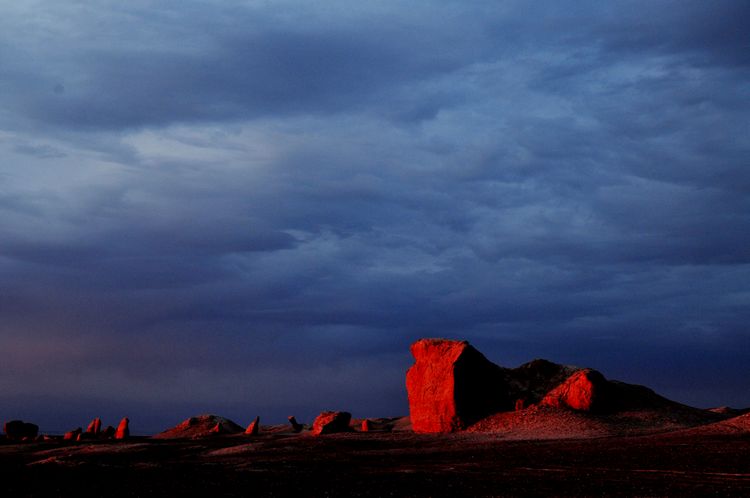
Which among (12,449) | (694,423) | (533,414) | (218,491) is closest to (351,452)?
(533,414)

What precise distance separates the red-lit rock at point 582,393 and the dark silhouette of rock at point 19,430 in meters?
43.4

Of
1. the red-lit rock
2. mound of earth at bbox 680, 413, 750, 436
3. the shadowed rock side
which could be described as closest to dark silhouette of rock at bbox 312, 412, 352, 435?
the shadowed rock side

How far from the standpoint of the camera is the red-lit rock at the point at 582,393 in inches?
1917

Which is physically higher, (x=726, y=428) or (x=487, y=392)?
(x=487, y=392)

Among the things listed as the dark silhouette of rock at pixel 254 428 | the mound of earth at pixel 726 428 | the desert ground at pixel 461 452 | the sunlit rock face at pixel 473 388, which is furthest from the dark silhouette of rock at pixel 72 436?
the mound of earth at pixel 726 428

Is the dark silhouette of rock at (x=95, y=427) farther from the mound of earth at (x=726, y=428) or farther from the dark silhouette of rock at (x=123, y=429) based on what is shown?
the mound of earth at (x=726, y=428)

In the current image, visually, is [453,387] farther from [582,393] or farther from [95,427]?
[95,427]

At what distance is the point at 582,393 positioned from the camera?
4903cm

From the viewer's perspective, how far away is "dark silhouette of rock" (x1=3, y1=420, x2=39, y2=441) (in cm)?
6544

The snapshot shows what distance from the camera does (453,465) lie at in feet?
98.6

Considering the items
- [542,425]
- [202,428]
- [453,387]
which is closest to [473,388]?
[453,387]

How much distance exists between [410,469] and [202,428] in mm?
45610

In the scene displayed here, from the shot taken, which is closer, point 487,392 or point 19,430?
point 487,392

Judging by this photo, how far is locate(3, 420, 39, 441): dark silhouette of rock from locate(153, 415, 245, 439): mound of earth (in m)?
10.5
